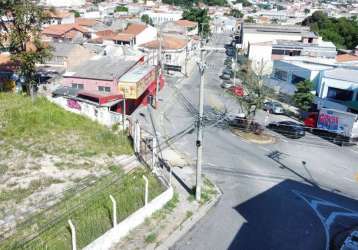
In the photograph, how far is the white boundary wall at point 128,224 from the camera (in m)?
15.3

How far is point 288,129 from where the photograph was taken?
33281 millimetres

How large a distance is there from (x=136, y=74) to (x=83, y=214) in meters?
23.9

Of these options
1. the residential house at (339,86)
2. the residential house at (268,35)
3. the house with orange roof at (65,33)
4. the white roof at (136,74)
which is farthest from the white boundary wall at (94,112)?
the residential house at (268,35)

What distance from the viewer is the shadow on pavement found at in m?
17.3

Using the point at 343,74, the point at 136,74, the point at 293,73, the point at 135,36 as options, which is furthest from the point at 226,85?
the point at 135,36

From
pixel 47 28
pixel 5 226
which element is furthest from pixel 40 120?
pixel 47 28

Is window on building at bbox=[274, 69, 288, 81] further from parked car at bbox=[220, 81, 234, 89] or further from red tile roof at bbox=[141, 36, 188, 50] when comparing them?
red tile roof at bbox=[141, 36, 188, 50]

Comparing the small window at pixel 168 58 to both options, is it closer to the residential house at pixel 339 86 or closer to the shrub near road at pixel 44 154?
the residential house at pixel 339 86

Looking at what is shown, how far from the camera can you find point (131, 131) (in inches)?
1121

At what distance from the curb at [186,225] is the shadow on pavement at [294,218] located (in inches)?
57.8

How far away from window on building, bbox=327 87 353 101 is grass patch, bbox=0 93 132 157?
23.8m

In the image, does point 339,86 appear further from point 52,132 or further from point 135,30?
point 135,30

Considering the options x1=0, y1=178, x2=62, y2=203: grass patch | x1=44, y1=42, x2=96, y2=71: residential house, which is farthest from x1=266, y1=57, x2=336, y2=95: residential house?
x1=0, y1=178, x2=62, y2=203: grass patch

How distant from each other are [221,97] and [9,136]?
26193 mm
